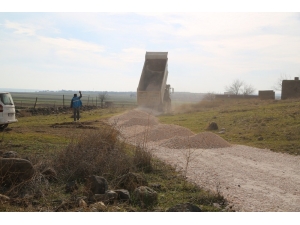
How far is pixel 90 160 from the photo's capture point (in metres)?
9.43

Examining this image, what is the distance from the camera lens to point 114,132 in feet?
36.7

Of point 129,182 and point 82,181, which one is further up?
point 129,182

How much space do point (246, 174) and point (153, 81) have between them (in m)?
22.6

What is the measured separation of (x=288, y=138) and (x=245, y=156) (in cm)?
452

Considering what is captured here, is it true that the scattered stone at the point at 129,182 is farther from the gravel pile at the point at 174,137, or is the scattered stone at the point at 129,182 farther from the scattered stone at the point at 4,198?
the gravel pile at the point at 174,137

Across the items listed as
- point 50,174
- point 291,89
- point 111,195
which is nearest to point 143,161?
point 50,174

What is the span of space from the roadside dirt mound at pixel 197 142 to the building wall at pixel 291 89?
2739 centimetres

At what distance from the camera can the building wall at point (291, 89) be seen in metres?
40.3

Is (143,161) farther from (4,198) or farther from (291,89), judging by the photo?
(291,89)

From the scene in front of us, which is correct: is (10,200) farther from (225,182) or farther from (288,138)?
(288,138)

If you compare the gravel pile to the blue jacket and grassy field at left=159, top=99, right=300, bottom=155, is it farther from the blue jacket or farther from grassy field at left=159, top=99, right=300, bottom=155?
the blue jacket

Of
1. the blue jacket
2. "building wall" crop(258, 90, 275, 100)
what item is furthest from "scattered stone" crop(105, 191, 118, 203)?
"building wall" crop(258, 90, 275, 100)

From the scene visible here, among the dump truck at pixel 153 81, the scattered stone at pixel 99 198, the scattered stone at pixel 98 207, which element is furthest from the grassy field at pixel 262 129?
the scattered stone at pixel 98 207

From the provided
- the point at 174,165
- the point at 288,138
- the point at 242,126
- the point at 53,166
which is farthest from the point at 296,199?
the point at 242,126
